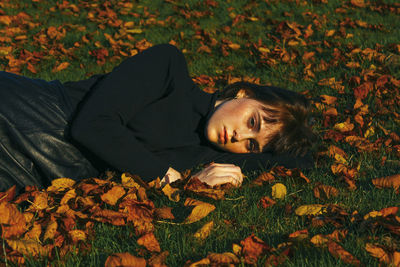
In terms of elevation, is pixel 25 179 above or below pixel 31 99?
below

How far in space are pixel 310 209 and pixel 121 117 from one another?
122 centimetres

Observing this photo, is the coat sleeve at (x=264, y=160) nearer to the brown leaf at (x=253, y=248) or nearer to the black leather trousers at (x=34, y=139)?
the black leather trousers at (x=34, y=139)

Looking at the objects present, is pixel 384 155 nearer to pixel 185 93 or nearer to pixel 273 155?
pixel 273 155

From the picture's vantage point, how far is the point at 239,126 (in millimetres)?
2723

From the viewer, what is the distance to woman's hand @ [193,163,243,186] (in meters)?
2.51

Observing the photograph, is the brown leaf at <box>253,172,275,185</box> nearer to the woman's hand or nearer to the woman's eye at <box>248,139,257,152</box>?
the woman's hand

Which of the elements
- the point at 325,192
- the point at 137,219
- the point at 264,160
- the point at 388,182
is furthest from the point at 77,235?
the point at 388,182

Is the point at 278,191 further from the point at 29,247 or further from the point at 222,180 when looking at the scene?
the point at 29,247

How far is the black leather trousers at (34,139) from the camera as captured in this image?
248cm

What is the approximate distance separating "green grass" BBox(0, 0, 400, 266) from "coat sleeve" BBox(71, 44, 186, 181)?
0.94ft

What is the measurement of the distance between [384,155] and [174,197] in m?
1.68

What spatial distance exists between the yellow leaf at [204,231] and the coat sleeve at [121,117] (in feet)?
2.13

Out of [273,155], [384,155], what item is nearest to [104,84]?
[273,155]

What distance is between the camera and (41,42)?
554cm
